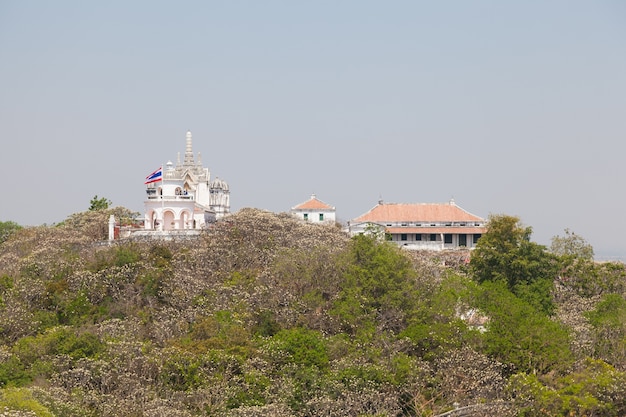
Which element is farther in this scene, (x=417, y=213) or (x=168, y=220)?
(x=417, y=213)

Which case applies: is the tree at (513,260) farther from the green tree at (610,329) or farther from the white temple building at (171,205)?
the white temple building at (171,205)

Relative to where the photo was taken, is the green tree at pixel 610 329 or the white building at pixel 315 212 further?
the white building at pixel 315 212

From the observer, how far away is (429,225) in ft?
207

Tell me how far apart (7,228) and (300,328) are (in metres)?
41.3

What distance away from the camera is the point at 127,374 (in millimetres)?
29562

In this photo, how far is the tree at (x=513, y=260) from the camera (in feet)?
141

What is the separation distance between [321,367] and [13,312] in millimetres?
12919

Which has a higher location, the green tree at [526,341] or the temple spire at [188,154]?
the temple spire at [188,154]

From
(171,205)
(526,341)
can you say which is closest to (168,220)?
(171,205)

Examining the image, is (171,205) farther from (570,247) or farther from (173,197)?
(570,247)

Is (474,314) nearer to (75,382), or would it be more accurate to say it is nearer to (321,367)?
(321,367)

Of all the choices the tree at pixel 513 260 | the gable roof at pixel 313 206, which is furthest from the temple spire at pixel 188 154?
the tree at pixel 513 260

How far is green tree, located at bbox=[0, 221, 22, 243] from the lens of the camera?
218ft

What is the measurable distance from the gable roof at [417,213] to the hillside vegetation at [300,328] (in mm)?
15247
